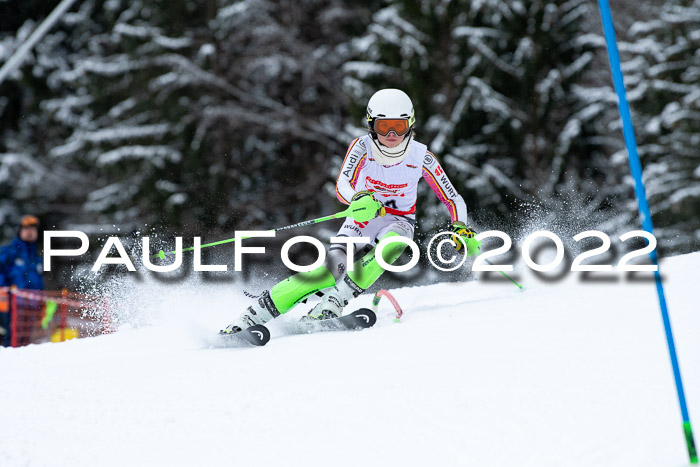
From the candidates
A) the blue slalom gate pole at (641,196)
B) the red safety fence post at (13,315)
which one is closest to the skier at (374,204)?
the blue slalom gate pole at (641,196)

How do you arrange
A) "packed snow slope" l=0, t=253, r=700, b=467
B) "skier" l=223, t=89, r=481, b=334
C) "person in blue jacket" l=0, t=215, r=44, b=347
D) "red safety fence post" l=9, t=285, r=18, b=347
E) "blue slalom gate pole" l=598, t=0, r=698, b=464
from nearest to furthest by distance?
"blue slalom gate pole" l=598, t=0, r=698, b=464, "packed snow slope" l=0, t=253, r=700, b=467, "skier" l=223, t=89, r=481, b=334, "red safety fence post" l=9, t=285, r=18, b=347, "person in blue jacket" l=0, t=215, r=44, b=347

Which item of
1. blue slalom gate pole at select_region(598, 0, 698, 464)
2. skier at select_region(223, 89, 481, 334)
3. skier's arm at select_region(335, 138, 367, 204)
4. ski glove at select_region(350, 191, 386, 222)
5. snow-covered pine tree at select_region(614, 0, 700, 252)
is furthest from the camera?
snow-covered pine tree at select_region(614, 0, 700, 252)

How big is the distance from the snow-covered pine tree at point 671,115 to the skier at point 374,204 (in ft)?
35.2

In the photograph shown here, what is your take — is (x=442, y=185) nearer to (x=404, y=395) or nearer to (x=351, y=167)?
(x=351, y=167)

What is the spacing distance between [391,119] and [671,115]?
40.4 feet

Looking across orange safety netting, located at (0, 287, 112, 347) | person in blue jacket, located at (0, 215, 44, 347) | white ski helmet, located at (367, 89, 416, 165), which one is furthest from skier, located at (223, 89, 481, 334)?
person in blue jacket, located at (0, 215, 44, 347)

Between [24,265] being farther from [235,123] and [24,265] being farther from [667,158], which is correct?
[667,158]

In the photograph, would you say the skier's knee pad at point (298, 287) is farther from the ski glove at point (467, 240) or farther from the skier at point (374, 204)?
the ski glove at point (467, 240)

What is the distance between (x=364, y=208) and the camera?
4.89 metres

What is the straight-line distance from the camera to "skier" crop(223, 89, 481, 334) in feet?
16.4

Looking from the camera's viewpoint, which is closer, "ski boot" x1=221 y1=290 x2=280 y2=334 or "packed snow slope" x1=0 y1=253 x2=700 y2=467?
"packed snow slope" x1=0 y1=253 x2=700 y2=467

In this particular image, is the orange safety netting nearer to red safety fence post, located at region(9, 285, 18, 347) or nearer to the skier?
red safety fence post, located at region(9, 285, 18, 347)

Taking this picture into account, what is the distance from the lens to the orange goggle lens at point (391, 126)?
501 cm

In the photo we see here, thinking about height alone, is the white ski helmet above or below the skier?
above
